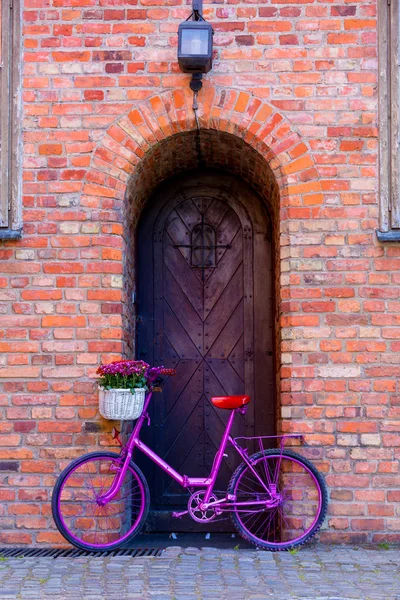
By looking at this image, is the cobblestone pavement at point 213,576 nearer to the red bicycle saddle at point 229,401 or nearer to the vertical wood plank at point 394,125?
the red bicycle saddle at point 229,401

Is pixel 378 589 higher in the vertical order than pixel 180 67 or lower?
lower

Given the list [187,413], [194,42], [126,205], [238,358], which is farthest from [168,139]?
[187,413]

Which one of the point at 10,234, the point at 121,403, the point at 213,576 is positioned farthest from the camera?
the point at 10,234

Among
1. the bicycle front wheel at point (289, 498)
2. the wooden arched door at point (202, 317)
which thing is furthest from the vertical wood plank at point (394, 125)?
the bicycle front wheel at point (289, 498)

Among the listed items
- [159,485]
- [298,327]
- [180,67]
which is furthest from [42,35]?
[159,485]

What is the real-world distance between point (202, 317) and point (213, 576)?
224cm

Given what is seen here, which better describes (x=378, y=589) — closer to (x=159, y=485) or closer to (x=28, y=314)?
(x=159, y=485)

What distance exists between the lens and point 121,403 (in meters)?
4.96

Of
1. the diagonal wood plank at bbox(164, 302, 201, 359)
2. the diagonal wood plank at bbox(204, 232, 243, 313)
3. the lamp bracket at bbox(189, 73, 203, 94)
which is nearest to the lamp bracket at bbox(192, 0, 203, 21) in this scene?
the lamp bracket at bbox(189, 73, 203, 94)

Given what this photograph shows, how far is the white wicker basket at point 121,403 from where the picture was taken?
4.96 metres

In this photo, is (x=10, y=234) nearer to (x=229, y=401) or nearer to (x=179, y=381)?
(x=179, y=381)

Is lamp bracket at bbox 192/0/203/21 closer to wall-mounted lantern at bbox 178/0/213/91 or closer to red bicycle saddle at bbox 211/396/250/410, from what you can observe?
wall-mounted lantern at bbox 178/0/213/91

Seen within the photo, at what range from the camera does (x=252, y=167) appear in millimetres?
5914

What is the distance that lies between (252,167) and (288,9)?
1.13 meters
